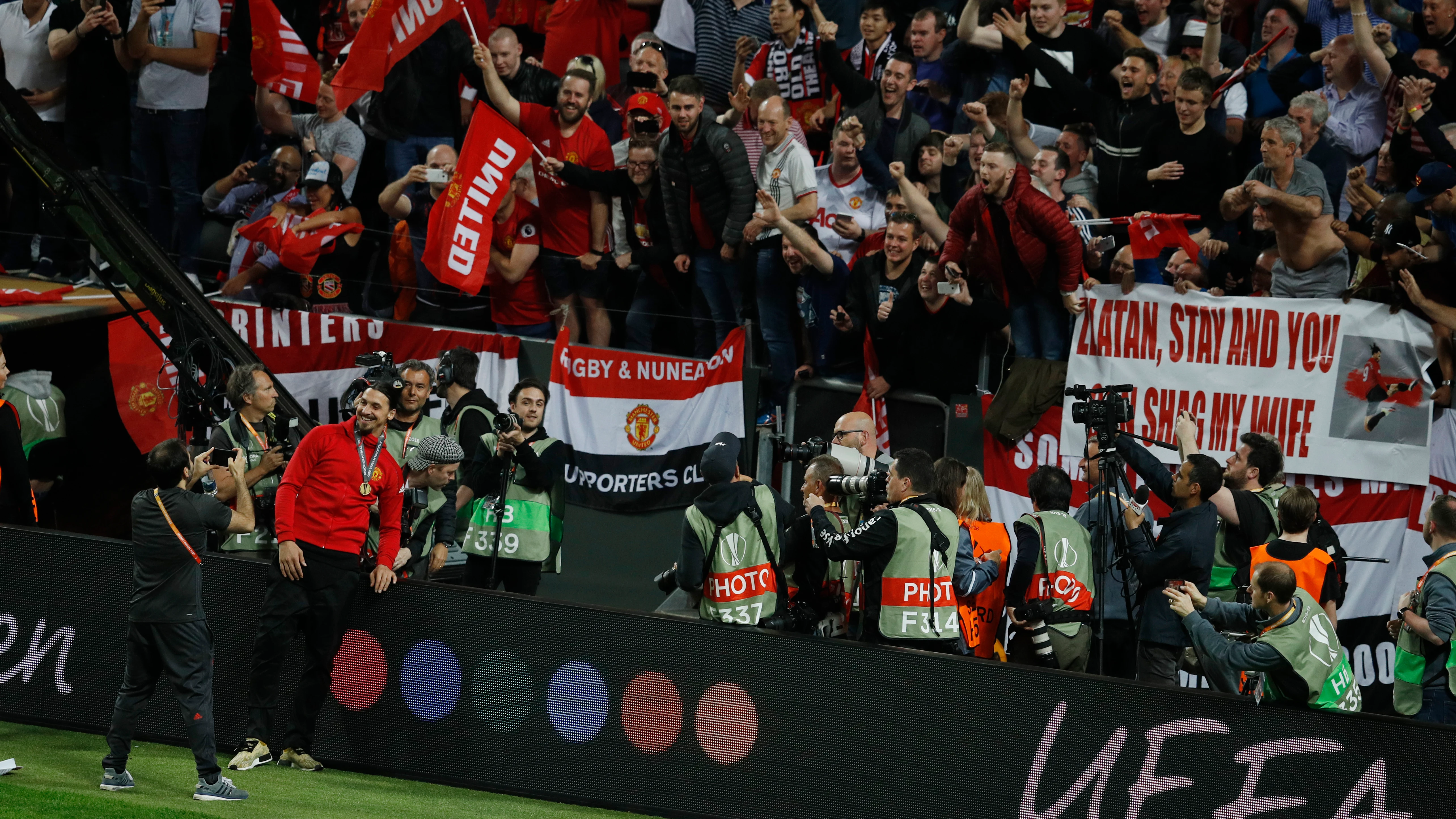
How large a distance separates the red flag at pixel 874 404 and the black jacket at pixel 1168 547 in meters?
2.60

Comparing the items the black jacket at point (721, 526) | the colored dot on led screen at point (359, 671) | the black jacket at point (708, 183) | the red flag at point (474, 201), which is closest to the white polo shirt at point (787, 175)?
the black jacket at point (708, 183)

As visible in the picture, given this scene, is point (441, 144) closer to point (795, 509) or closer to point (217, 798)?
point (795, 509)

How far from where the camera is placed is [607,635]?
7.93 metres

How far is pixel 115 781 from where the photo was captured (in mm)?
7379

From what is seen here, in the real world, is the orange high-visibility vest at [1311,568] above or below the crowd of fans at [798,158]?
below

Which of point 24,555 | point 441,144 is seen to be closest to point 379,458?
point 24,555

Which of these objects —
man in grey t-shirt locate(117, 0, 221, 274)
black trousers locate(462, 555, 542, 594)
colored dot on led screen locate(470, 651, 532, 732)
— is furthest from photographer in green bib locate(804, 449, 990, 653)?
man in grey t-shirt locate(117, 0, 221, 274)

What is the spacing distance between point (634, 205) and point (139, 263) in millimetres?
3557

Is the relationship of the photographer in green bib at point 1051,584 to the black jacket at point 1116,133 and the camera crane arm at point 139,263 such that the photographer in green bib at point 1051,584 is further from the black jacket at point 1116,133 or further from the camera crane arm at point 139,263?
the camera crane arm at point 139,263

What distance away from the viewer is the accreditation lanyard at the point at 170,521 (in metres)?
7.40

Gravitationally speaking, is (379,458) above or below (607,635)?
above

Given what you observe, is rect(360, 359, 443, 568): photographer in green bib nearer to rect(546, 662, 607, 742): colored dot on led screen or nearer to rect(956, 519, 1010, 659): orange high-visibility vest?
rect(546, 662, 607, 742): colored dot on led screen

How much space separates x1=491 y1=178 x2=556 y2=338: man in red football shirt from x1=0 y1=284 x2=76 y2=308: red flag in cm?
368

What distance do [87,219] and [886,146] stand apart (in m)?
5.70
